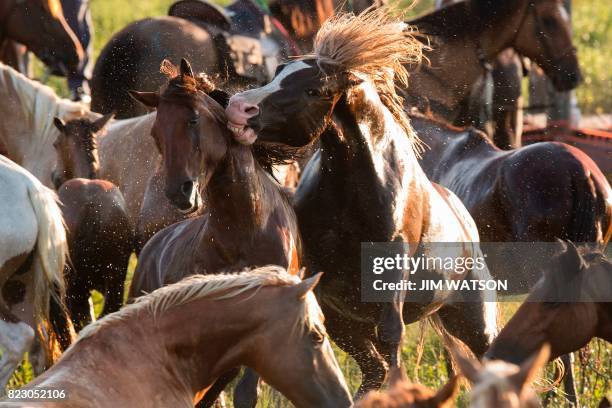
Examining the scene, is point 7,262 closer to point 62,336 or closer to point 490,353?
point 62,336

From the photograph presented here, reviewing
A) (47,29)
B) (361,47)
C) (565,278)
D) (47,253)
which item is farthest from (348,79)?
(47,29)

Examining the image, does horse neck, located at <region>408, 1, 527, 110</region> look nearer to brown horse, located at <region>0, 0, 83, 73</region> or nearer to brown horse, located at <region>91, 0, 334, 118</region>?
brown horse, located at <region>91, 0, 334, 118</region>

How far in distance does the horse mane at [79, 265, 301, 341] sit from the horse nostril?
87 cm

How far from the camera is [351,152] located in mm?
6953

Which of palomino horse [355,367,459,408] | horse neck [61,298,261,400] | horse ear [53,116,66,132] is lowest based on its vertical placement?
horse ear [53,116,66,132]

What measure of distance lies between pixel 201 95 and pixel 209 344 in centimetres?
143

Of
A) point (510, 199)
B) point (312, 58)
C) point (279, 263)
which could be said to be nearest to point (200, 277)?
point (279, 263)

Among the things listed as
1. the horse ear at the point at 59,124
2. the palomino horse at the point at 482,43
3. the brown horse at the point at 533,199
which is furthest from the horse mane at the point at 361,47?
the palomino horse at the point at 482,43

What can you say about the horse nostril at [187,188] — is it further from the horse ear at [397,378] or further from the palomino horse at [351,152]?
the horse ear at [397,378]

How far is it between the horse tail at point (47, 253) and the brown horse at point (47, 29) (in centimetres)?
467

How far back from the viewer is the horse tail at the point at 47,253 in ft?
24.8

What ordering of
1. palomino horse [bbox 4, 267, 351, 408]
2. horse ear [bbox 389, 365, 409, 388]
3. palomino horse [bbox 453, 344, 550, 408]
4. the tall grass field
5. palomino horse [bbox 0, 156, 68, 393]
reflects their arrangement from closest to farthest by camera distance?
palomino horse [bbox 453, 344, 550, 408] → horse ear [bbox 389, 365, 409, 388] → palomino horse [bbox 4, 267, 351, 408] → palomino horse [bbox 0, 156, 68, 393] → the tall grass field

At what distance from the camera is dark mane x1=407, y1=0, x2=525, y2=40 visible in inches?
449

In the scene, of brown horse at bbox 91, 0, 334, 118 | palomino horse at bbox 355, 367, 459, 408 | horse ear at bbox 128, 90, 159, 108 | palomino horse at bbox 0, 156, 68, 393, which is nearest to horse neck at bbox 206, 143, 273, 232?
horse ear at bbox 128, 90, 159, 108
